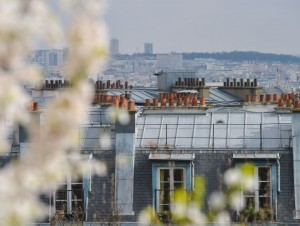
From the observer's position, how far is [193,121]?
25781 mm

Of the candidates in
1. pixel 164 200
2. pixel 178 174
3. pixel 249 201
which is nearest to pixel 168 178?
pixel 178 174

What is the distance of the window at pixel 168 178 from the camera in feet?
75.2

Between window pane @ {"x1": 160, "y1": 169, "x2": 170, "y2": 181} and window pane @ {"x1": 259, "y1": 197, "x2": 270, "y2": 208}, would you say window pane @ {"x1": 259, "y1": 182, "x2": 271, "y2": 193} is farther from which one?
window pane @ {"x1": 160, "y1": 169, "x2": 170, "y2": 181}

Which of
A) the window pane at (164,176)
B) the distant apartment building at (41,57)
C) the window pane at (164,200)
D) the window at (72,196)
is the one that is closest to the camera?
the distant apartment building at (41,57)

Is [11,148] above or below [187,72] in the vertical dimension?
below

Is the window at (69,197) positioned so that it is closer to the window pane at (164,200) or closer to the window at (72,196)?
the window at (72,196)

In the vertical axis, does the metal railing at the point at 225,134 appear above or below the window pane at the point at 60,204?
above

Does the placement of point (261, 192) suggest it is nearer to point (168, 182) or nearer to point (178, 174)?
point (178, 174)

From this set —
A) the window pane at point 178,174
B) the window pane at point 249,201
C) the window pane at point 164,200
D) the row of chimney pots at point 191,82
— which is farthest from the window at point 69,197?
the row of chimney pots at point 191,82

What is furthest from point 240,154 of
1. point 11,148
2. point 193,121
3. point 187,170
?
point 11,148

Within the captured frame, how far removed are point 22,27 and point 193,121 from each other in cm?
2121

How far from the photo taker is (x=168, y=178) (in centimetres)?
2302

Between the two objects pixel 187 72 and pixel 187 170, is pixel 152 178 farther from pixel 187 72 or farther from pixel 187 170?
pixel 187 72

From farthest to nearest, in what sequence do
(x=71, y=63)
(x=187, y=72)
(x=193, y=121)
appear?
(x=187, y=72) → (x=193, y=121) → (x=71, y=63)
